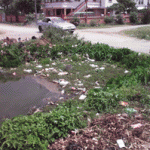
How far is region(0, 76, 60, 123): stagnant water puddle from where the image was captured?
5014 millimetres

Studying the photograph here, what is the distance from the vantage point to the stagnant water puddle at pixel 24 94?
197 inches

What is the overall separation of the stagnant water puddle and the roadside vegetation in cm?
36

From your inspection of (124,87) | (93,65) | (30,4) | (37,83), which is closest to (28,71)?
(37,83)

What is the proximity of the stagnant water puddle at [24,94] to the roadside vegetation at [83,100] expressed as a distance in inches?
14.3

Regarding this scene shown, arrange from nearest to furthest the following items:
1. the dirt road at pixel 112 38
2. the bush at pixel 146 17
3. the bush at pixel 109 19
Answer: the dirt road at pixel 112 38
the bush at pixel 146 17
the bush at pixel 109 19

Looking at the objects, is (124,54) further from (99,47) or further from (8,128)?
(8,128)

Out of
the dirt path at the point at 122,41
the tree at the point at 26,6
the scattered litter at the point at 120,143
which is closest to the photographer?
the scattered litter at the point at 120,143

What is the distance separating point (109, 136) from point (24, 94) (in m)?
3.16

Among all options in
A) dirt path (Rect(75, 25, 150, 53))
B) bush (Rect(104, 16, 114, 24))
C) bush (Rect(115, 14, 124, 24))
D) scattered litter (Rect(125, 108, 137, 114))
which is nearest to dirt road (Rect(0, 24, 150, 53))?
dirt path (Rect(75, 25, 150, 53))

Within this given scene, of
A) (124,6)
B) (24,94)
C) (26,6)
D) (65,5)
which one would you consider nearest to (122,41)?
(24,94)

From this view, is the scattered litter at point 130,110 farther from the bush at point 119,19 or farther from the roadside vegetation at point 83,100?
the bush at point 119,19

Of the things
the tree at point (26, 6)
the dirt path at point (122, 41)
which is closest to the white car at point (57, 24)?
the dirt path at point (122, 41)

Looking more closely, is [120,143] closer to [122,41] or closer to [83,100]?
[83,100]

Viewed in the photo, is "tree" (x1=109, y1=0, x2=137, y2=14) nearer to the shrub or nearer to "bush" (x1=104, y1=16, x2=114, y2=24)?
the shrub
